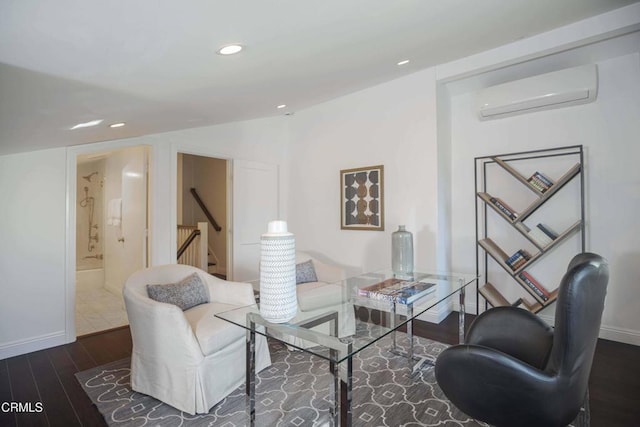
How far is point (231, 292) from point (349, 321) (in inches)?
45.0

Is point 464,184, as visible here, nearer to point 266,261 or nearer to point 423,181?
point 423,181

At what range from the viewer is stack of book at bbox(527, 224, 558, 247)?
3.14m

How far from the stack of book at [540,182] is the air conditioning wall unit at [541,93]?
68 centimetres

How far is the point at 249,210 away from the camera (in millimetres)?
4566

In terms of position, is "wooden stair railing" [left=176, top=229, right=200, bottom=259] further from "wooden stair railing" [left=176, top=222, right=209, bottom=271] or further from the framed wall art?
the framed wall art

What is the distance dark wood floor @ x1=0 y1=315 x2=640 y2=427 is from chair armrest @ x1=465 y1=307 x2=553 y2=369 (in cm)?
66

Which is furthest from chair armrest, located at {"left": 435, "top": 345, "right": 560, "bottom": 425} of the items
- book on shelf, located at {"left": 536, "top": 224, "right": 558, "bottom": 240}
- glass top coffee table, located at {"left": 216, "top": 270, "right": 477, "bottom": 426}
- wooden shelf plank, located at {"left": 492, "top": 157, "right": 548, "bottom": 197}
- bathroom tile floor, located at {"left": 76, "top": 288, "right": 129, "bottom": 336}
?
bathroom tile floor, located at {"left": 76, "top": 288, "right": 129, "bottom": 336}

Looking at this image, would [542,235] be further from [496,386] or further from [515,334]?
[496,386]

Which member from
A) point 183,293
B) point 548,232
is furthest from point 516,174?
point 183,293

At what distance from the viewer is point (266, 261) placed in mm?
1540

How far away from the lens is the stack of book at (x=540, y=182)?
315cm

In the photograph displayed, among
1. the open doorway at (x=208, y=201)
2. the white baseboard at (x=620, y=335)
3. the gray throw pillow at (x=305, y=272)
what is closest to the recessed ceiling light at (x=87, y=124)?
the gray throw pillow at (x=305, y=272)

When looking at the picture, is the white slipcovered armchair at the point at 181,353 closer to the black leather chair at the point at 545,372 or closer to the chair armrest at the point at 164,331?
the chair armrest at the point at 164,331

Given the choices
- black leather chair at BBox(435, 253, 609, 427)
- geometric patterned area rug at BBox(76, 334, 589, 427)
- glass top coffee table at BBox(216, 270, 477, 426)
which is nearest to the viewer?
black leather chair at BBox(435, 253, 609, 427)
